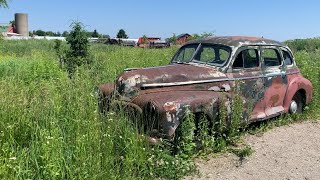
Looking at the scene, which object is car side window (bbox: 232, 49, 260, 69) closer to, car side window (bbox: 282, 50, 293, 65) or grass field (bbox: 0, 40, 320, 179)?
car side window (bbox: 282, 50, 293, 65)

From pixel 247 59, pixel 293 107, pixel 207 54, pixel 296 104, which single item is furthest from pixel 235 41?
pixel 296 104

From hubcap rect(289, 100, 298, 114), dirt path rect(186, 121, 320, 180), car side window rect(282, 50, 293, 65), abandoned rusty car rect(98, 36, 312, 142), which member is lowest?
dirt path rect(186, 121, 320, 180)

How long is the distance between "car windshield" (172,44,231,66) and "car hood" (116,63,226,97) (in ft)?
1.12

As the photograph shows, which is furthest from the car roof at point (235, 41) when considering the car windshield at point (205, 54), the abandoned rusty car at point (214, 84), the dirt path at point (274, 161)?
the dirt path at point (274, 161)

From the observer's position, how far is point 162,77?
5.86m

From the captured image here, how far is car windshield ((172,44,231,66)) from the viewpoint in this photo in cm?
666

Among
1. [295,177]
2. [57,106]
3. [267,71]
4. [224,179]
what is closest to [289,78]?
[267,71]

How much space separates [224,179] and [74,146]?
2.03 m

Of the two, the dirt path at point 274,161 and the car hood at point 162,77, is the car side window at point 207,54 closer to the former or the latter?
the car hood at point 162,77

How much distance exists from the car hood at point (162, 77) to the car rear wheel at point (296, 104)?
7.77ft

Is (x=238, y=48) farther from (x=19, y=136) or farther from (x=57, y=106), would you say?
(x=19, y=136)

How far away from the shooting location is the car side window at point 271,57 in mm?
7330

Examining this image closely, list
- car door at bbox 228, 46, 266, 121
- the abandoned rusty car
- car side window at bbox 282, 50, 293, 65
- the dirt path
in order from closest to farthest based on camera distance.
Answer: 1. the dirt path
2. the abandoned rusty car
3. car door at bbox 228, 46, 266, 121
4. car side window at bbox 282, 50, 293, 65

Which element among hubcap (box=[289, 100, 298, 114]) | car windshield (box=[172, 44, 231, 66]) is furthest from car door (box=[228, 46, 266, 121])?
hubcap (box=[289, 100, 298, 114])
